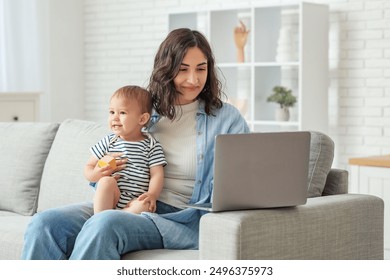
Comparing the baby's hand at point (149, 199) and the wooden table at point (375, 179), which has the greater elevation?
the baby's hand at point (149, 199)

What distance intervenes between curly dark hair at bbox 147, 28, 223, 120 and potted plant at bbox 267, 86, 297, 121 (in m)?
2.32

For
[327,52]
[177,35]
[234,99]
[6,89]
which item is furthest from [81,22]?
[177,35]

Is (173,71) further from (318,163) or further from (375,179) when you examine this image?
(375,179)

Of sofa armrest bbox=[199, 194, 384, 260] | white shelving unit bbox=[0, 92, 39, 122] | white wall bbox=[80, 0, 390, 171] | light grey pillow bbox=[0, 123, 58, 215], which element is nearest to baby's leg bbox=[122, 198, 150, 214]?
sofa armrest bbox=[199, 194, 384, 260]

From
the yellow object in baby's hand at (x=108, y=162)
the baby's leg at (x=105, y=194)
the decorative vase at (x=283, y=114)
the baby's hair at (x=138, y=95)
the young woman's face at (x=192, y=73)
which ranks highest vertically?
the young woman's face at (x=192, y=73)

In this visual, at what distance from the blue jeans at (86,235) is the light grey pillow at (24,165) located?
98 cm

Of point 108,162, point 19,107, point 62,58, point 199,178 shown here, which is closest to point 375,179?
point 199,178

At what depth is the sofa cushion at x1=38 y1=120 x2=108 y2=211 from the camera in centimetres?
352

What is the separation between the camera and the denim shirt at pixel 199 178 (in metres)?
2.75

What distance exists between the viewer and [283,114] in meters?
5.25

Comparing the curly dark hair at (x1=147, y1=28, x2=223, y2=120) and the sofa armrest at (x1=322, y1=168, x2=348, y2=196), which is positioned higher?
the curly dark hair at (x1=147, y1=28, x2=223, y2=120)

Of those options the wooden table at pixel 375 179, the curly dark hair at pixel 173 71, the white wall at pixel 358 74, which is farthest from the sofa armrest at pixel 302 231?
the white wall at pixel 358 74

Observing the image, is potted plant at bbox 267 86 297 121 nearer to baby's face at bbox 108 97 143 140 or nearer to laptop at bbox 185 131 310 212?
baby's face at bbox 108 97 143 140

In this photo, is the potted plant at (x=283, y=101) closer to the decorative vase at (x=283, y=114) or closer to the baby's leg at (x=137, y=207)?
the decorative vase at (x=283, y=114)
